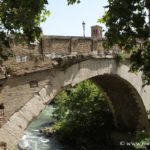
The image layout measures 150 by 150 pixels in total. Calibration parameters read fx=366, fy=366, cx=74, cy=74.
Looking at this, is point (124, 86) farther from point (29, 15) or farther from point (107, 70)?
point (29, 15)

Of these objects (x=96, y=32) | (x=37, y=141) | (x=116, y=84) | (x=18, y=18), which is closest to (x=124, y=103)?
(x=116, y=84)

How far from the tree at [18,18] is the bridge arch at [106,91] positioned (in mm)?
2878

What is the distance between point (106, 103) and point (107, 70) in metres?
3.88

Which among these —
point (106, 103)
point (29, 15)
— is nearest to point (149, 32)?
point (29, 15)

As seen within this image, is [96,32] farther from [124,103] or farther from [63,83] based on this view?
[124,103]

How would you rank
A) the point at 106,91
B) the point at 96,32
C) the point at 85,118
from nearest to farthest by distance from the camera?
the point at 96,32
the point at 106,91
the point at 85,118

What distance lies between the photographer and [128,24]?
17.6 ft

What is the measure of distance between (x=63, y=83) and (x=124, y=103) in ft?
18.2

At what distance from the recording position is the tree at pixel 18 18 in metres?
4.64

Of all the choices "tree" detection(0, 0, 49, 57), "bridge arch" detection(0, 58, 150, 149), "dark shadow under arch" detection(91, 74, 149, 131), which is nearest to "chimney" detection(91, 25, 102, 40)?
"bridge arch" detection(0, 58, 150, 149)

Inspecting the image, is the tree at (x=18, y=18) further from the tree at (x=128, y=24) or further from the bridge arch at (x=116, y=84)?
the bridge arch at (x=116, y=84)

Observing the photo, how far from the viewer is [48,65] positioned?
821 centimetres

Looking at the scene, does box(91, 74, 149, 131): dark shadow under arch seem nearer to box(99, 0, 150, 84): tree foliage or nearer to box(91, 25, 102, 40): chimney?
box(91, 25, 102, 40): chimney

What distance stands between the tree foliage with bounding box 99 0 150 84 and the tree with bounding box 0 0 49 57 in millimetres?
1144
